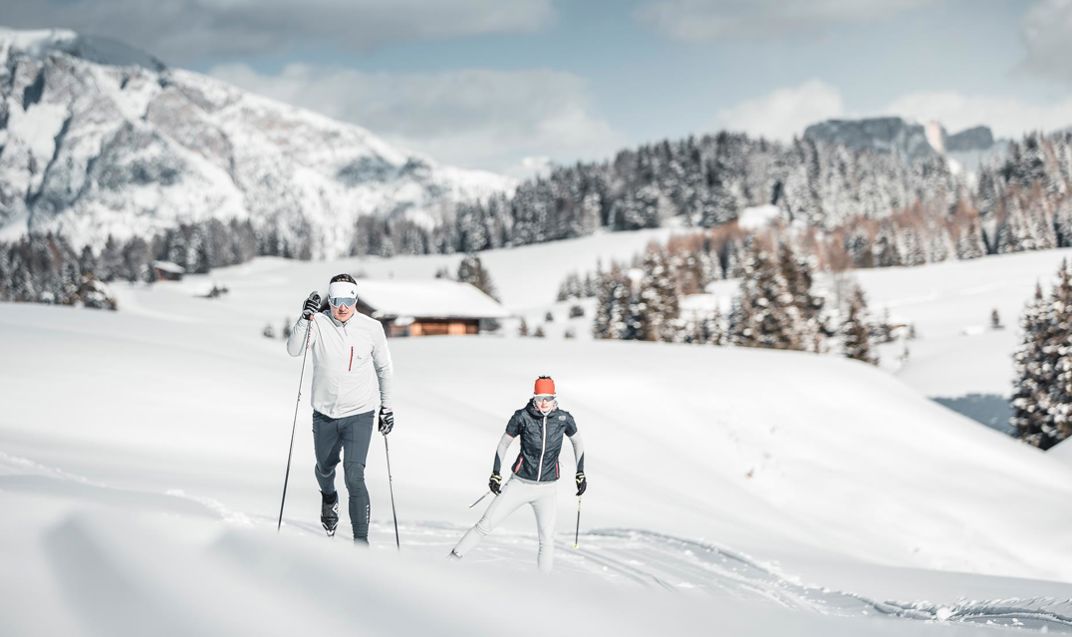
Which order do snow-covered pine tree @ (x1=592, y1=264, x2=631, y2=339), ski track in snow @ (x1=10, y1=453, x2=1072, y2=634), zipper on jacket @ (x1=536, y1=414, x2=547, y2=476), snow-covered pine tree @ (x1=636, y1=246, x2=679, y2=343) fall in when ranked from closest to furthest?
zipper on jacket @ (x1=536, y1=414, x2=547, y2=476) < ski track in snow @ (x1=10, y1=453, x2=1072, y2=634) < snow-covered pine tree @ (x1=636, y1=246, x2=679, y2=343) < snow-covered pine tree @ (x1=592, y1=264, x2=631, y2=339)

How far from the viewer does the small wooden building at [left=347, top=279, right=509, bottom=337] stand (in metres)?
52.6

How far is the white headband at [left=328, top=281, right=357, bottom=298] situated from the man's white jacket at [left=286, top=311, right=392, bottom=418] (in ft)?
0.74

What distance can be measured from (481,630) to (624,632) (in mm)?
517

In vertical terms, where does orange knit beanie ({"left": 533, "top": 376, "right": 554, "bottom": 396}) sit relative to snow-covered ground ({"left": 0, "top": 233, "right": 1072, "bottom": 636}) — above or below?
above

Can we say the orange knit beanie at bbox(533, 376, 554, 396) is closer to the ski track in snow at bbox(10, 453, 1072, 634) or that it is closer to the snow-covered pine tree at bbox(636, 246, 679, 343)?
the ski track in snow at bbox(10, 453, 1072, 634)

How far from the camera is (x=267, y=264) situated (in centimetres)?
15462

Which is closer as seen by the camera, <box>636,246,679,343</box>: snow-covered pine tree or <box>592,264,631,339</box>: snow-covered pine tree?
<box>636,246,679,343</box>: snow-covered pine tree

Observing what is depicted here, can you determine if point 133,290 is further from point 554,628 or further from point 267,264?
point 554,628

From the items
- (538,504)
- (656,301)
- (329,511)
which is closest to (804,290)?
(656,301)

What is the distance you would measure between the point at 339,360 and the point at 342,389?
0.26m

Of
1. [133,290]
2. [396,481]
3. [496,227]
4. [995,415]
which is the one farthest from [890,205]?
[396,481]

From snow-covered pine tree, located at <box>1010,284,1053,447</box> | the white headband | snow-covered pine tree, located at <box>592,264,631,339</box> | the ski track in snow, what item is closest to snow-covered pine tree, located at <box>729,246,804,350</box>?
snow-covered pine tree, located at <box>592,264,631,339</box>

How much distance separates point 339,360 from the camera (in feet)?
22.2

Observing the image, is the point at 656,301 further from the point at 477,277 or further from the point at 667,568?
the point at 667,568
